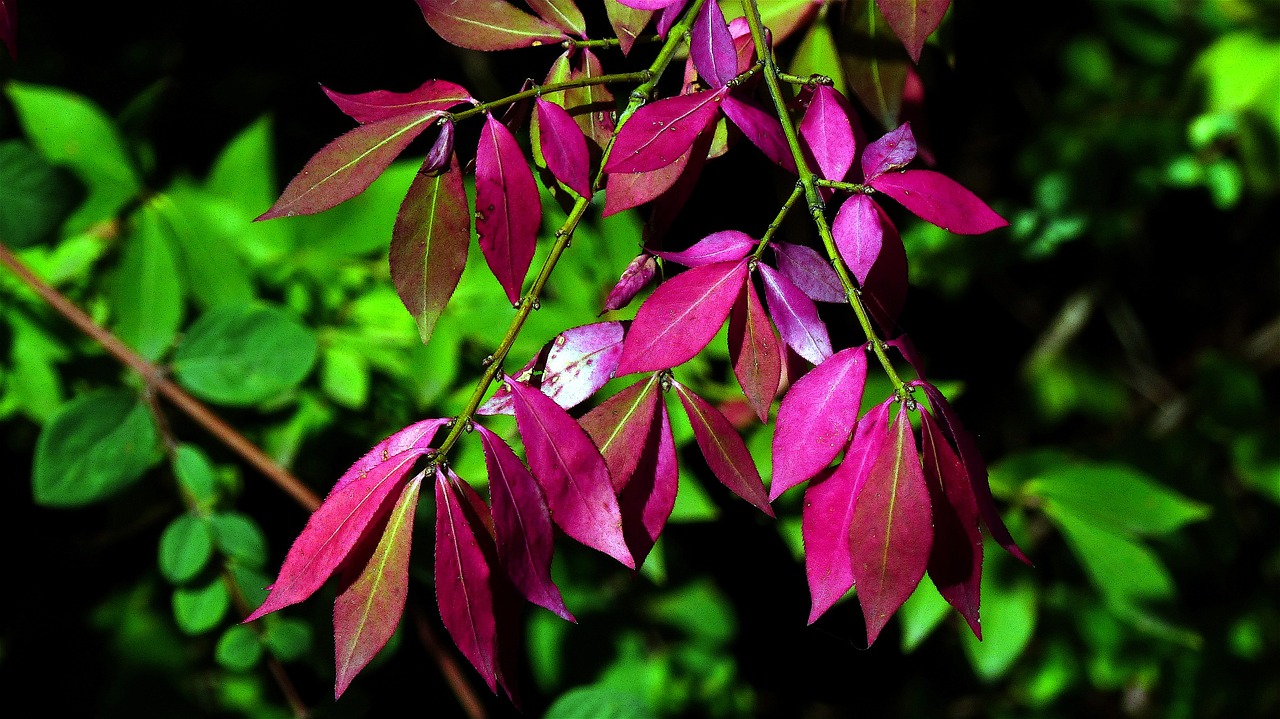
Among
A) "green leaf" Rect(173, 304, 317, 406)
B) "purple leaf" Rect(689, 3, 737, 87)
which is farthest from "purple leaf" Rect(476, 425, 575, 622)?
"green leaf" Rect(173, 304, 317, 406)

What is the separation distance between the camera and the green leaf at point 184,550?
857mm

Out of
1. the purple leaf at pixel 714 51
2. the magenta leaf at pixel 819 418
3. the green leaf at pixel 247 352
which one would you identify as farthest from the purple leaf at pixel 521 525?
the green leaf at pixel 247 352

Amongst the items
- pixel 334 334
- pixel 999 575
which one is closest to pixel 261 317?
pixel 334 334

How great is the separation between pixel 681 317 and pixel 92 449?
2.00 feet

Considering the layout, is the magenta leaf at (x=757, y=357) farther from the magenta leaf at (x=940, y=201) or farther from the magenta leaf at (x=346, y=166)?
the magenta leaf at (x=346, y=166)

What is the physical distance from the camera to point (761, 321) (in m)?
0.50

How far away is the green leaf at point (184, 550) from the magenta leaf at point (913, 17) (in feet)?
2.35

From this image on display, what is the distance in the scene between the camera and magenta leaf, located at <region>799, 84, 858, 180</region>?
52 cm

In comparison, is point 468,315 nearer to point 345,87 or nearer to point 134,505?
point 134,505

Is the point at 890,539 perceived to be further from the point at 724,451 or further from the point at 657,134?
the point at 657,134

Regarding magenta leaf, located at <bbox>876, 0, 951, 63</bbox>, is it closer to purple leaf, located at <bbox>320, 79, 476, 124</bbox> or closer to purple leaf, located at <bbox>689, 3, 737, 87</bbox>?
purple leaf, located at <bbox>689, 3, 737, 87</bbox>

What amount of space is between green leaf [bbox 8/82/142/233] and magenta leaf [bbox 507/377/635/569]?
72cm

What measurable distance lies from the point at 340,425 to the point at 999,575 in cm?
79

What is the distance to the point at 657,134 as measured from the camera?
483 millimetres
